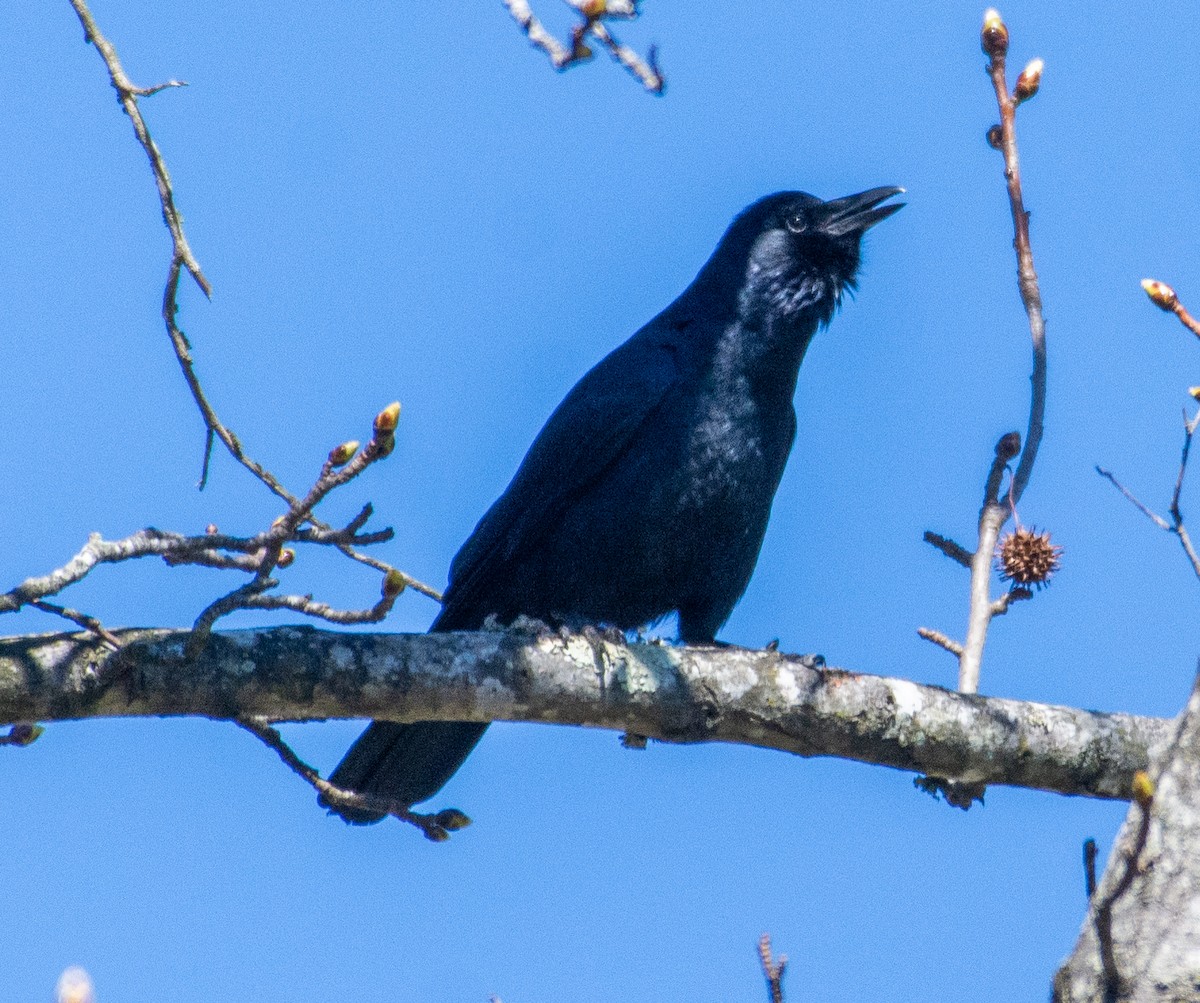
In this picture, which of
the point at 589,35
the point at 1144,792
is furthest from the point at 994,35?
the point at 1144,792

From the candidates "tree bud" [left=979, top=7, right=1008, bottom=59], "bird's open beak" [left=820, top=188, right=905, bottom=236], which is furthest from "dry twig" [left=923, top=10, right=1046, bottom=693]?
"bird's open beak" [left=820, top=188, right=905, bottom=236]

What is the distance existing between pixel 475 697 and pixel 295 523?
34.7 inches

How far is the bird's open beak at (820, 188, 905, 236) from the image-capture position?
6.42 metres

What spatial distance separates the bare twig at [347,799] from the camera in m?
3.76

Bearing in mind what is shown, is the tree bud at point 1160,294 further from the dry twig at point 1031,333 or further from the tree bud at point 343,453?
the tree bud at point 343,453

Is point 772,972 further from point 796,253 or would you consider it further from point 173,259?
point 796,253

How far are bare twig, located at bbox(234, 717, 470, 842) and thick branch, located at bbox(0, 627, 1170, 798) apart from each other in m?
0.05

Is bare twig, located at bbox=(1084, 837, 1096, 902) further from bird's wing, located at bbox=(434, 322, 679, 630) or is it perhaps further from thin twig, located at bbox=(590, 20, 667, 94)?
bird's wing, located at bbox=(434, 322, 679, 630)

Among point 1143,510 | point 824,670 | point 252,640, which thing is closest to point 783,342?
point 824,670

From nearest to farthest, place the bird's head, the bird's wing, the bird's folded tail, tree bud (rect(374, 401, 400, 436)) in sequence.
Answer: tree bud (rect(374, 401, 400, 436))
the bird's folded tail
the bird's wing
the bird's head

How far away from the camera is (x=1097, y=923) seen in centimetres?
220

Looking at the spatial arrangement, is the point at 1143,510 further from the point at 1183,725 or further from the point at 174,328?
the point at 174,328

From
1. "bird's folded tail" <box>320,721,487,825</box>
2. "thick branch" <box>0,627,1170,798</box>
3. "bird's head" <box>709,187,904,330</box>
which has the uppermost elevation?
"bird's head" <box>709,187,904,330</box>

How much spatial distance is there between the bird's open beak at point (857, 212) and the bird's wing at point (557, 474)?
117 centimetres
